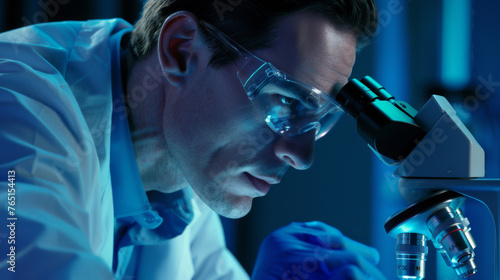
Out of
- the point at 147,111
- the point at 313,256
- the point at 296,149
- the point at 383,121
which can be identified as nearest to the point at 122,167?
the point at 147,111

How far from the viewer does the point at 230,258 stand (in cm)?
179

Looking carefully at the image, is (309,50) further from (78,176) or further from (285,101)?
(78,176)

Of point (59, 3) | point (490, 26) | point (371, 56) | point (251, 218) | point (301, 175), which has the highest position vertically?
point (490, 26)

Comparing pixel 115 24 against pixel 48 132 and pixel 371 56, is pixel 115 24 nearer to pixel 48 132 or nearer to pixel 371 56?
pixel 48 132

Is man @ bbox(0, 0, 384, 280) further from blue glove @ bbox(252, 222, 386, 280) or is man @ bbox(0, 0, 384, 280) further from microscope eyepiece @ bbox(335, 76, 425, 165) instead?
microscope eyepiece @ bbox(335, 76, 425, 165)

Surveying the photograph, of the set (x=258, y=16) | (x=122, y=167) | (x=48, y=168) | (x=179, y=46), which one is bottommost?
(x=122, y=167)

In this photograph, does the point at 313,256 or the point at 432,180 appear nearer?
the point at 432,180

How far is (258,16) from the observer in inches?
48.2

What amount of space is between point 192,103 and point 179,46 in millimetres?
162

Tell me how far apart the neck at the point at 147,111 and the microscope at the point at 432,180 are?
63 centimetres

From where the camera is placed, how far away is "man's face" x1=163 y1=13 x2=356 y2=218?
1174 mm

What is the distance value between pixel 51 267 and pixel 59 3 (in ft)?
5.63

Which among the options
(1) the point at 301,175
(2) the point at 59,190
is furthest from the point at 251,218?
(2) the point at 59,190

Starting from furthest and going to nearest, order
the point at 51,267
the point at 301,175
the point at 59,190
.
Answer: the point at 301,175
the point at 59,190
the point at 51,267
